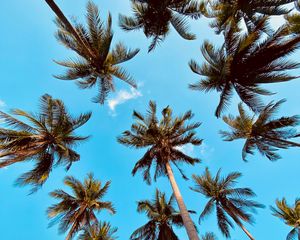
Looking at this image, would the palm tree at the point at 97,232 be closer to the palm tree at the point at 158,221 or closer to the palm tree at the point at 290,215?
the palm tree at the point at 158,221

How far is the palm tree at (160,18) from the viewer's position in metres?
12.7

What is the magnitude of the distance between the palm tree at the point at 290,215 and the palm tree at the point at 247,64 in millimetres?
11911

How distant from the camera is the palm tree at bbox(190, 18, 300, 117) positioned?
12328 mm

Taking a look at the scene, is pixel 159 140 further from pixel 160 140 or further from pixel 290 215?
pixel 290 215

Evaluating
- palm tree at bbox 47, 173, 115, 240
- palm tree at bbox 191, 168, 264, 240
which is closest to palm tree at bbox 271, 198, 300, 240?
palm tree at bbox 191, 168, 264, 240

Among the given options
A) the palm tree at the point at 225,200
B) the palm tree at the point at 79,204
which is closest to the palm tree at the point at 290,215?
the palm tree at the point at 225,200

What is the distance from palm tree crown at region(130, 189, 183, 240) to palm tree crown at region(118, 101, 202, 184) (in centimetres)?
240

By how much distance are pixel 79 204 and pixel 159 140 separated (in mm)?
7932

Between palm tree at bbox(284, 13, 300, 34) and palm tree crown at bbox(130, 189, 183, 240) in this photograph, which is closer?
palm tree at bbox(284, 13, 300, 34)

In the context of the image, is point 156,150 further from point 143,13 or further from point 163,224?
point 143,13

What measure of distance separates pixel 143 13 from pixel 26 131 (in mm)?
7752

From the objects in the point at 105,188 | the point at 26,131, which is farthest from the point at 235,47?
the point at 105,188

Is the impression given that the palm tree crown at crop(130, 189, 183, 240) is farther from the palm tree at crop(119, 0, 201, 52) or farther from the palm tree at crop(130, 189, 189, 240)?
the palm tree at crop(119, 0, 201, 52)

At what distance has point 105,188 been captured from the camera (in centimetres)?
2223
